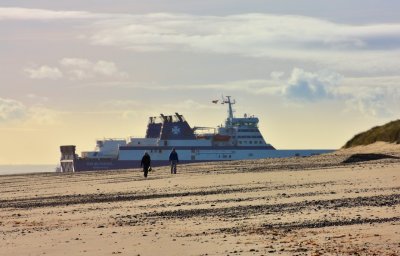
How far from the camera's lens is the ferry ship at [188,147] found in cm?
13338

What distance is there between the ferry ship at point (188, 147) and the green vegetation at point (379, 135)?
6451cm

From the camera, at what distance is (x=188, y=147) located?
133625mm

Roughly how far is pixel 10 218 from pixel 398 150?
32.9 metres

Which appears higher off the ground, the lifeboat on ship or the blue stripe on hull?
the lifeboat on ship

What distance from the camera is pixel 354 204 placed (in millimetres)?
20188

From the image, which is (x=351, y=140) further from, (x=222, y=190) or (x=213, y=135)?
(x=213, y=135)

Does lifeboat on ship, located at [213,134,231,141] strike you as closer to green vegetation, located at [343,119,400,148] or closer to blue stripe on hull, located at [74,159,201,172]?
blue stripe on hull, located at [74,159,201,172]

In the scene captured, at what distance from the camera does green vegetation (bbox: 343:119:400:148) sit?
60250 millimetres

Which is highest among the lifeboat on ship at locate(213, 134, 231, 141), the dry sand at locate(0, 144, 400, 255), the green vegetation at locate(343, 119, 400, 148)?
the lifeboat on ship at locate(213, 134, 231, 141)

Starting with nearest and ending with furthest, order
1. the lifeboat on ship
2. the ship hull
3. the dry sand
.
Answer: the dry sand < the ship hull < the lifeboat on ship

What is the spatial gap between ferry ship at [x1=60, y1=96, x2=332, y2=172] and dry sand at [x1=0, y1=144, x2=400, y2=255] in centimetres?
10184

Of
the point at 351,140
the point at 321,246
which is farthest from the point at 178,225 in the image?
the point at 351,140

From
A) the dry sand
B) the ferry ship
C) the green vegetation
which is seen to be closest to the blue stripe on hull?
the ferry ship

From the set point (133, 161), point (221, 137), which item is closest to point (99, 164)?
point (133, 161)
